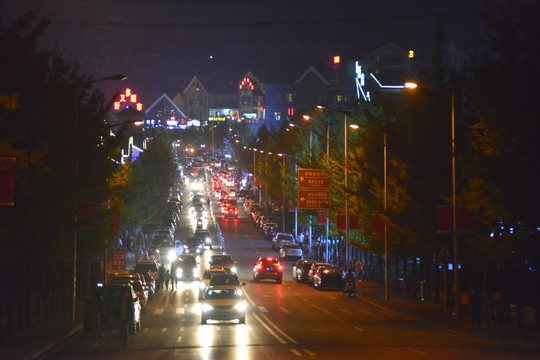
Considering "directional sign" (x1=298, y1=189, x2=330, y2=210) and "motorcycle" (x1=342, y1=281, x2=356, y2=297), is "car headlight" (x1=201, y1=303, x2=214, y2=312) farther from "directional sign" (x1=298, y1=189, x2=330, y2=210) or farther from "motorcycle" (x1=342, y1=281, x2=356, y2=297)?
"directional sign" (x1=298, y1=189, x2=330, y2=210)

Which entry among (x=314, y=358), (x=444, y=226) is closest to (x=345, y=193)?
(x=444, y=226)

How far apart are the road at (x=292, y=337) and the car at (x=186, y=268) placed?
12.7 m

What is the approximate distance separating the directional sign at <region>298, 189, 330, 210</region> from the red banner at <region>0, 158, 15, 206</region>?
38.1 metres

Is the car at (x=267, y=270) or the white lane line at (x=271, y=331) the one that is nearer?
the white lane line at (x=271, y=331)

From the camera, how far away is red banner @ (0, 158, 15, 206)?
21.6m

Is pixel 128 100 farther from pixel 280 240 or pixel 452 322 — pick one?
pixel 452 322

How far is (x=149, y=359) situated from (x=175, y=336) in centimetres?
676

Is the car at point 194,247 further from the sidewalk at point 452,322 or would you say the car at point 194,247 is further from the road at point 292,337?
the road at point 292,337

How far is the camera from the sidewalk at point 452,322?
29.9 metres

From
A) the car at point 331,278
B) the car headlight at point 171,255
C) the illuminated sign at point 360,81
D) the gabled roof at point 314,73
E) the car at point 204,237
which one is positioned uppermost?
the gabled roof at point 314,73

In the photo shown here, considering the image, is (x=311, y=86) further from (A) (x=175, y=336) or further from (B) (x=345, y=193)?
(A) (x=175, y=336)

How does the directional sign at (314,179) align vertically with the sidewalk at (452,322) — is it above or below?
above

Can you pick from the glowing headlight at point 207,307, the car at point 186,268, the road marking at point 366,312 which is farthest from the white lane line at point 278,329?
the car at point 186,268

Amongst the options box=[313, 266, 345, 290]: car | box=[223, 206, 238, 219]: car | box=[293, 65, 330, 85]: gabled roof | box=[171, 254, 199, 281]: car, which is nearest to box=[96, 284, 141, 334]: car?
box=[313, 266, 345, 290]: car
